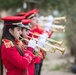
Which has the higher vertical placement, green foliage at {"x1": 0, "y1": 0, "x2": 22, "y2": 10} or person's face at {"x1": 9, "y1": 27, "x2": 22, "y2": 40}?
green foliage at {"x1": 0, "y1": 0, "x2": 22, "y2": 10}

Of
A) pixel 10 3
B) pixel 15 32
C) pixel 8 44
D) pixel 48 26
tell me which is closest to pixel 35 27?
pixel 48 26

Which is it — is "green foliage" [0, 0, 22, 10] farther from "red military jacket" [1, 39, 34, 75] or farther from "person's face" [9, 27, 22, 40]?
"red military jacket" [1, 39, 34, 75]

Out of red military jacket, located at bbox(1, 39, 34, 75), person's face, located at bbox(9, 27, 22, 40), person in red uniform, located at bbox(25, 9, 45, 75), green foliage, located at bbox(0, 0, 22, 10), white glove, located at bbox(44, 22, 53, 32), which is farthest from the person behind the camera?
green foliage, located at bbox(0, 0, 22, 10)

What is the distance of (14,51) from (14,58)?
83 millimetres

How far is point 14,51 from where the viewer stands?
3.56m

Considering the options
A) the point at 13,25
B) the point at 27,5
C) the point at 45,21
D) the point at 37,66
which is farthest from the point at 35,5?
the point at 13,25

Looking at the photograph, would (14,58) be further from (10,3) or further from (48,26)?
(10,3)

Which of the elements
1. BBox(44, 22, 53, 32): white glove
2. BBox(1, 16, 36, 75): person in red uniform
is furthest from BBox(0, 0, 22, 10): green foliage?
BBox(1, 16, 36, 75): person in red uniform

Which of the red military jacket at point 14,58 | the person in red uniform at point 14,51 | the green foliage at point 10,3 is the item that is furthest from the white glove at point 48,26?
the green foliage at point 10,3

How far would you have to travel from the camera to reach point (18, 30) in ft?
12.2

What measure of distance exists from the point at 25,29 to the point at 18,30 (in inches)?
22.1

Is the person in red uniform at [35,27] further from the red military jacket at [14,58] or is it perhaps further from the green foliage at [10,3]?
the green foliage at [10,3]

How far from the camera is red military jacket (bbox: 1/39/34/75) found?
3543 mm

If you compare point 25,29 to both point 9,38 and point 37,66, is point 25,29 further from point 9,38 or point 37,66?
point 37,66
